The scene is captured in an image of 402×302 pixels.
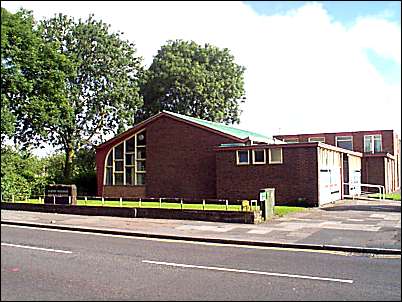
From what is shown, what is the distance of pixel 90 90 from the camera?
35750 mm

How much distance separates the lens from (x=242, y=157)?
79.6 ft

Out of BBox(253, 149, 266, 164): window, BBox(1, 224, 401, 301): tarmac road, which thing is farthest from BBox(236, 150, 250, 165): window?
BBox(1, 224, 401, 301): tarmac road

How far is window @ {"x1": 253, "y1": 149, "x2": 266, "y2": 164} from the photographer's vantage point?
23625 mm

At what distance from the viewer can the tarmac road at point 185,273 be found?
5.12 meters

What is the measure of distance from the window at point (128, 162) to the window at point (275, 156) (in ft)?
30.3

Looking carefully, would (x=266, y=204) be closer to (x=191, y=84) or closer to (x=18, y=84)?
(x=18, y=84)

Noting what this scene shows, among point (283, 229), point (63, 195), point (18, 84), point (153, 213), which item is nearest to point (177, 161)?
point (63, 195)

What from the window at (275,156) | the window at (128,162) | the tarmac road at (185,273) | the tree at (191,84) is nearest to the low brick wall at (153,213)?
the tarmac road at (185,273)

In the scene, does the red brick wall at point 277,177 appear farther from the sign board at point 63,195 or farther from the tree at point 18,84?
the tree at point 18,84

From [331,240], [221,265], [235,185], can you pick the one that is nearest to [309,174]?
[235,185]

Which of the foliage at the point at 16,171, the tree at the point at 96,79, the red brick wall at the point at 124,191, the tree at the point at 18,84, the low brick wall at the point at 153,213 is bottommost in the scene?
the low brick wall at the point at 153,213

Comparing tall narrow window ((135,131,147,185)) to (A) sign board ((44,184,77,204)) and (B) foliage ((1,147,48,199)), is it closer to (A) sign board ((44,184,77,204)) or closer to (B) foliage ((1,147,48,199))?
(A) sign board ((44,184,77,204))

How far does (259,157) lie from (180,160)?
6013 millimetres

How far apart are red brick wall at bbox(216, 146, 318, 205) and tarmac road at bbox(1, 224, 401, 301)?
Result: 11.8 metres
